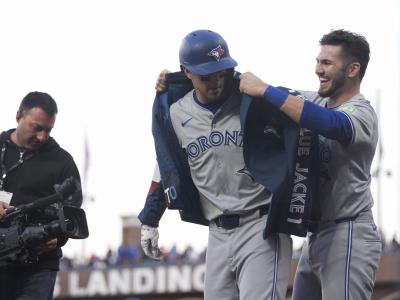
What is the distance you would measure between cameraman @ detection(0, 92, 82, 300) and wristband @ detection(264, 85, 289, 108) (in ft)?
7.05

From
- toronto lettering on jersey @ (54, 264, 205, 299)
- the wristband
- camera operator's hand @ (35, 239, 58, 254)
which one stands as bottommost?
toronto lettering on jersey @ (54, 264, 205, 299)

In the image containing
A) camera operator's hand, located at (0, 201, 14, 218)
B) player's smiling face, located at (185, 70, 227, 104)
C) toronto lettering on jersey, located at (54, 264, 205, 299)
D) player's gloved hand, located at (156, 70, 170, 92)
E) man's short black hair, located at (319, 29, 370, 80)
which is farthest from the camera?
toronto lettering on jersey, located at (54, 264, 205, 299)

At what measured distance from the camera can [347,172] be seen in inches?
282

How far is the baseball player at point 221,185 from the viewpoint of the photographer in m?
7.09

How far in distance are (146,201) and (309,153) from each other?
1328mm

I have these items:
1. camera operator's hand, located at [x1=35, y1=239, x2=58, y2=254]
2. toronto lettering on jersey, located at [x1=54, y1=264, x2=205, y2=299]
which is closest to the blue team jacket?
camera operator's hand, located at [x1=35, y1=239, x2=58, y2=254]

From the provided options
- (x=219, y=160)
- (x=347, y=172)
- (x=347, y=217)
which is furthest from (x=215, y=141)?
(x=347, y=217)

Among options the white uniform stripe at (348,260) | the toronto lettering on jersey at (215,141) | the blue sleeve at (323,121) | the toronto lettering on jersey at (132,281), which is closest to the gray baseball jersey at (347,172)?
the white uniform stripe at (348,260)

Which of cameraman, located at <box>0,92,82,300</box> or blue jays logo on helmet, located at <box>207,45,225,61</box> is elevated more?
blue jays logo on helmet, located at <box>207,45,225,61</box>

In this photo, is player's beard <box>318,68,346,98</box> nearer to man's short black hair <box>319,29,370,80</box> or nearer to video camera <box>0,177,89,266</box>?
man's short black hair <box>319,29,370,80</box>

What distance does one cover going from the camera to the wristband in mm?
6824

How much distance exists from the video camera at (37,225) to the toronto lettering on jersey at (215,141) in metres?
1.13

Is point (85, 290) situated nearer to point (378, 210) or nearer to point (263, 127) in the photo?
point (378, 210)

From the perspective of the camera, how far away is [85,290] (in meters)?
32.8
